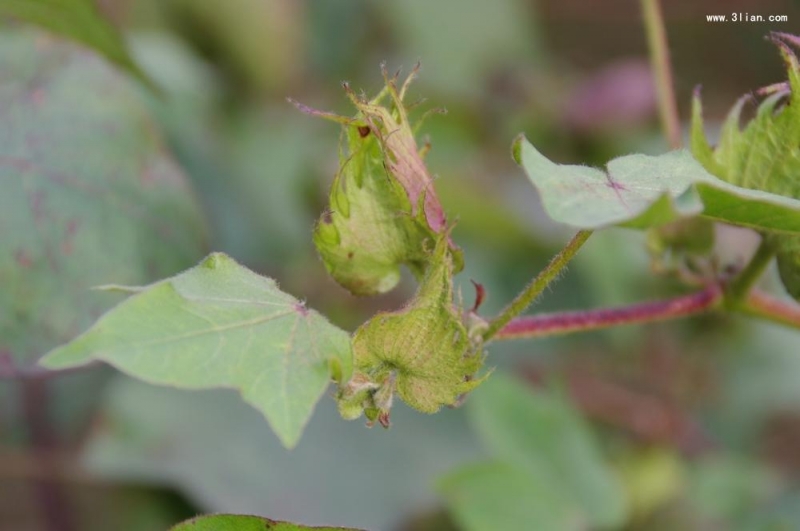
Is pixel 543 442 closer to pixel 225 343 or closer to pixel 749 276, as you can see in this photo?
pixel 749 276

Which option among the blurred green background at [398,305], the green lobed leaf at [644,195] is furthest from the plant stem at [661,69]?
the green lobed leaf at [644,195]

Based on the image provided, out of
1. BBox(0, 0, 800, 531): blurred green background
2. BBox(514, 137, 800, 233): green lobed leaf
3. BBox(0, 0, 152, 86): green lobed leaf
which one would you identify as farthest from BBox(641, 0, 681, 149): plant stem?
BBox(0, 0, 152, 86): green lobed leaf

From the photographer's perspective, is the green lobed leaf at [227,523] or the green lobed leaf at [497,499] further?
the green lobed leaf at [497,499]

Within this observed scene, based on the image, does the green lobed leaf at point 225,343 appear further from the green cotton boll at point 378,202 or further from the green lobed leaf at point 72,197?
the green lobed leaf at point 72,197

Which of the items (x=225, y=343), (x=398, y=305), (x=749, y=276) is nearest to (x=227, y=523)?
(x=225, y=343)

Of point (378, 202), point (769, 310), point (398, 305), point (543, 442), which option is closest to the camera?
point (378, 202)
